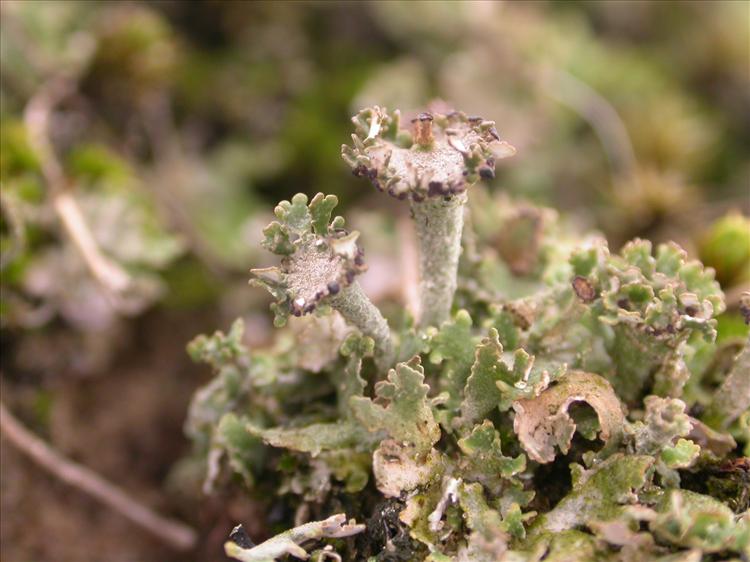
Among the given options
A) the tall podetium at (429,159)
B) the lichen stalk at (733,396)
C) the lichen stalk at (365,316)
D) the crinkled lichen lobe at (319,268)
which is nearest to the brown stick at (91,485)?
the lichen stalk at (365,316)

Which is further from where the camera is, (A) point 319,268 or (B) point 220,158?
(B) point 220,158

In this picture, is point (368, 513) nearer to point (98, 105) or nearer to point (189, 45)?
point (98, 105)

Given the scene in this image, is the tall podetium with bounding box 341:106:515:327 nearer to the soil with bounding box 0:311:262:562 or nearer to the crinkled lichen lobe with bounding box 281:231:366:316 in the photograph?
the crinkled lichen lobe with bounding box 281:231:366:316

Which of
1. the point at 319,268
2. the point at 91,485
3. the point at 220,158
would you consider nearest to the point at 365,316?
the point at 319,268

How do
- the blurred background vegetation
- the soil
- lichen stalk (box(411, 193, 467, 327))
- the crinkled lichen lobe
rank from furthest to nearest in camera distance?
the blurred background vegetation → the soil → lichen stalk (box(411, 193, 467, 327)) → the crinkled lichen lobe

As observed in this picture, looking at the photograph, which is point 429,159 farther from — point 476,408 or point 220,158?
point 220,158

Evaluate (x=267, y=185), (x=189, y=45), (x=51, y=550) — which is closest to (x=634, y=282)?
(x=51, y=550)

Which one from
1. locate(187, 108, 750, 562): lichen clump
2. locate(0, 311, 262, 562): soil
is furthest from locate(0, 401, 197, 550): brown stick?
locate(187, 108, 750, 562): lichen clump
